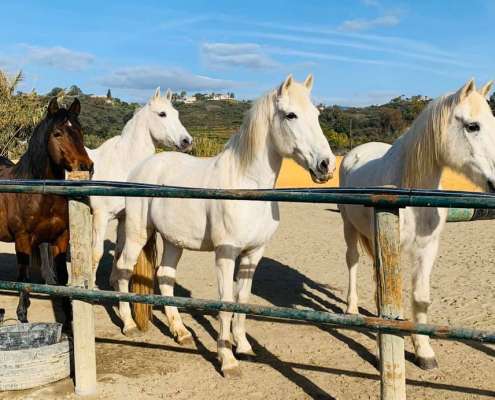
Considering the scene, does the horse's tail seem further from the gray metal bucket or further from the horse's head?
the gray metal bucket

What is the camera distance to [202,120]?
3638 cm

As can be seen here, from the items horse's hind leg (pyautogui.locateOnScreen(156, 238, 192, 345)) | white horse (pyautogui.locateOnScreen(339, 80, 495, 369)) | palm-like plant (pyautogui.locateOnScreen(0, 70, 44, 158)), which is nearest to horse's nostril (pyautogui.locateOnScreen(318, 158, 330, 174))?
white horse (pyautogui.locateOnScreen(339, 80, 495, 369))

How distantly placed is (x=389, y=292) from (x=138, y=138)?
14.1ft

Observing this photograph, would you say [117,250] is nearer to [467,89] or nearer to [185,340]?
[185,340]

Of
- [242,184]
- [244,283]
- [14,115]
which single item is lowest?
[244,283]

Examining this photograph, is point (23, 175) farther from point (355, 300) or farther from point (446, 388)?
point (446, 388)

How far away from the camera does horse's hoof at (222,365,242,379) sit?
3432 mm

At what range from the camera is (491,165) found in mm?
3250

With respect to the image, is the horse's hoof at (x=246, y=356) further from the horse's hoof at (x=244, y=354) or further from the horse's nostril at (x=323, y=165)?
the horse's nostril at (x=323, y=165)

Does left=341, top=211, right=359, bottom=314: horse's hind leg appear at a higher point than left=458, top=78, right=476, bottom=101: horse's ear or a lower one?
lower

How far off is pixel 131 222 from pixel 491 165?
284 cm

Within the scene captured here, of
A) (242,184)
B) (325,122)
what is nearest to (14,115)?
(242,184)

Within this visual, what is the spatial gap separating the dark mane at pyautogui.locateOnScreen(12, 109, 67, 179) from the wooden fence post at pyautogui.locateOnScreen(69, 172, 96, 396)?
179cm

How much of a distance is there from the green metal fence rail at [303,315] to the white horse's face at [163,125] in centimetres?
325
